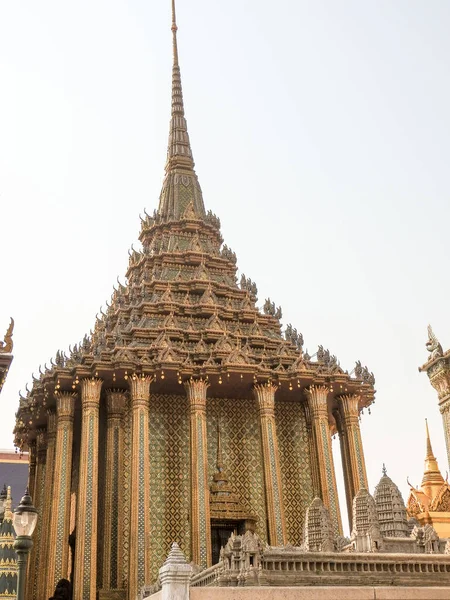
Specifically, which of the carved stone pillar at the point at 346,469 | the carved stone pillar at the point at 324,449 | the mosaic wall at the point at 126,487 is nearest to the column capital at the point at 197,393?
the mosaic wall at the point at 126,487

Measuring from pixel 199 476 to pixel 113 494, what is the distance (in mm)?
3148

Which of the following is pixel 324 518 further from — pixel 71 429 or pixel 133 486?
pixel 71 429

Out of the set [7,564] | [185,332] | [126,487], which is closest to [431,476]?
[185,332]

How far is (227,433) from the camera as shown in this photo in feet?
103

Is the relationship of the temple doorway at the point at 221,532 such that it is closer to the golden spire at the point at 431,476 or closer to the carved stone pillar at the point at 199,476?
the carved stone pillar at the point at 199,476

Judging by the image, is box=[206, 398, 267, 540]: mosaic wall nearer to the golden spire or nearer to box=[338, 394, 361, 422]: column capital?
box=[338, 394, 361, 422]: column capital

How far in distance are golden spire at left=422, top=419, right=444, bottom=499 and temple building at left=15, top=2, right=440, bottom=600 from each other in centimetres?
559

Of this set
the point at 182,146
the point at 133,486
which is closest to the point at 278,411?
the point at 133,486

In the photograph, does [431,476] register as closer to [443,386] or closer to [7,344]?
[443,386]

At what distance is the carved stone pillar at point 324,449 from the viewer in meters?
28.8

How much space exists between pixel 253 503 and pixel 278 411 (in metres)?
3.85

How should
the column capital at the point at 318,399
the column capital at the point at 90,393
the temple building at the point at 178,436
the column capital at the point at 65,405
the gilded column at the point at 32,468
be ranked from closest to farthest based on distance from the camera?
the temple building at the point at 178,436 < the column capital at the point at 90,393 < the column capital at the point at 65,405 < the column capital at the point at 318,399 < the gilded column at the point at 32,468

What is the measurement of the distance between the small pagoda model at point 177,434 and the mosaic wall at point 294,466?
52 millimetres

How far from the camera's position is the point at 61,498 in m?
27.4
